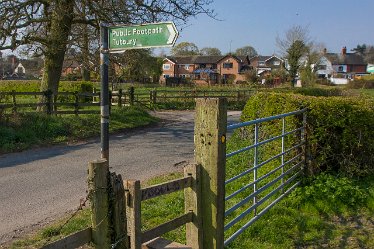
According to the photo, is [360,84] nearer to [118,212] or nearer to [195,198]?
[195,198]

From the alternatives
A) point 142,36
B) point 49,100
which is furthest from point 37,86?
point 142,36

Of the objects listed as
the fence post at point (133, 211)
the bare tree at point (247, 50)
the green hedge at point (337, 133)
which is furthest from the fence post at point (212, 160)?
the bare tree at point (247, 50)

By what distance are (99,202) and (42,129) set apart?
11.1m

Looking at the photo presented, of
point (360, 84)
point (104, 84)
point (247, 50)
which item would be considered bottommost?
point (104, 84)

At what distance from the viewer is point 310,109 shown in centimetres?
716

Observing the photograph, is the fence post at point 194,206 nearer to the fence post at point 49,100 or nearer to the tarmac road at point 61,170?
the tarmac road at point 61,170

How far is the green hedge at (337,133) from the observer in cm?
715

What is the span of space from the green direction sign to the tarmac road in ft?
9.30

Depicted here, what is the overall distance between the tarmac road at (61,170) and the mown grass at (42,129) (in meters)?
0.55

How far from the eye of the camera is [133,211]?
3057 millimetres

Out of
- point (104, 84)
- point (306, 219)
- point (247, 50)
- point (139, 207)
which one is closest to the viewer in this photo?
point (139, 207)

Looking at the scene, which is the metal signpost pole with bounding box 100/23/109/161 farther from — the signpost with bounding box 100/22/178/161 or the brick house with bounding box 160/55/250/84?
the brick house with bounding box 160/55/250/84

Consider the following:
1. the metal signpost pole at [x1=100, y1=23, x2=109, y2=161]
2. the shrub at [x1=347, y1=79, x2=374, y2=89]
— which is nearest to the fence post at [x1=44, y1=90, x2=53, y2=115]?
the metal signpost pole at [x1=100, y1=23, x2=109, y2=161]

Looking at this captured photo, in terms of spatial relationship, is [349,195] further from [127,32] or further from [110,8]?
[110,8]
